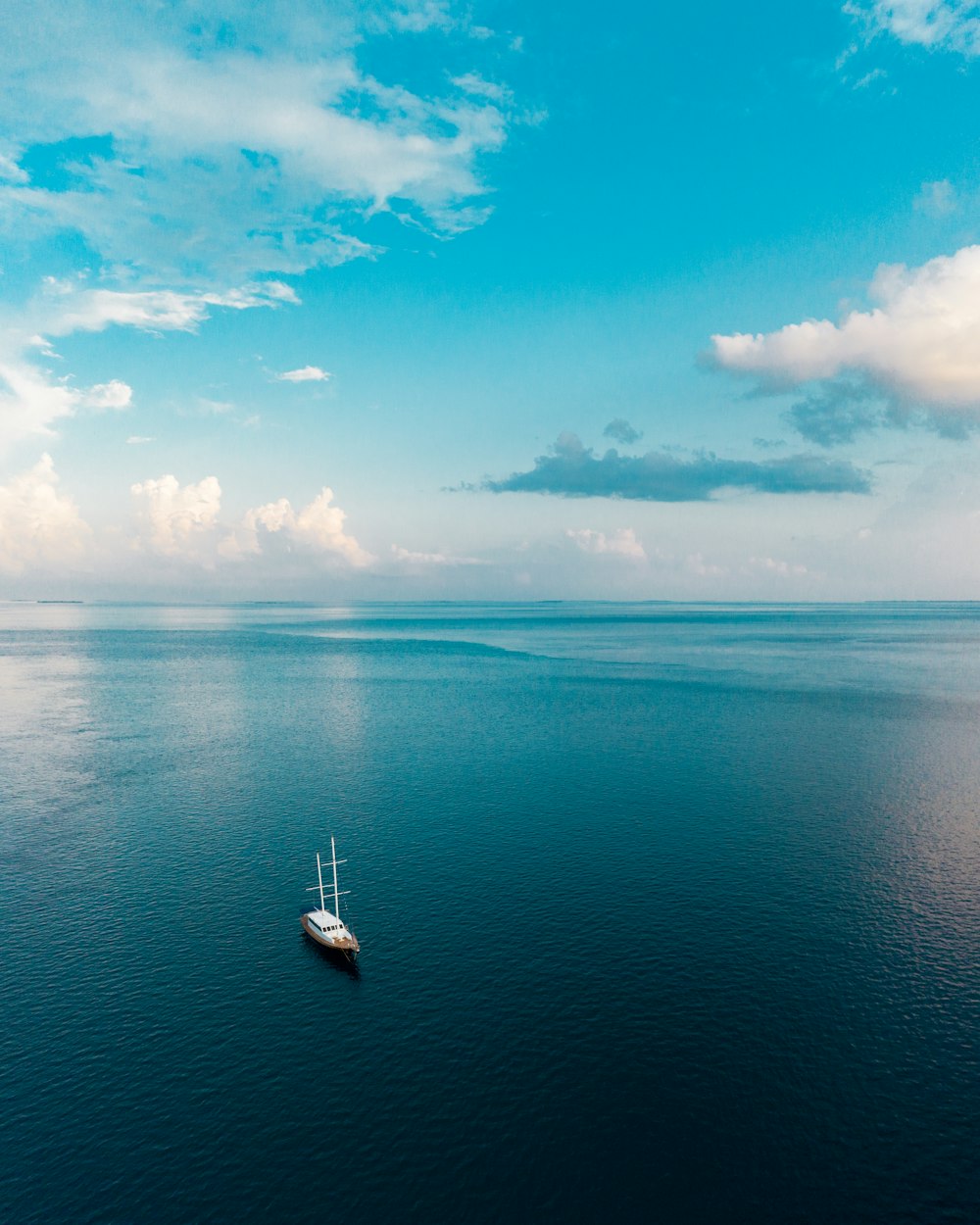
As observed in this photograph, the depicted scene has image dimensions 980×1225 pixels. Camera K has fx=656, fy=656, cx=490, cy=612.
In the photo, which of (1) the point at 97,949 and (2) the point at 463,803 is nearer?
(1) the point at 97,949

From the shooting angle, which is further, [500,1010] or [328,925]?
[328,925]

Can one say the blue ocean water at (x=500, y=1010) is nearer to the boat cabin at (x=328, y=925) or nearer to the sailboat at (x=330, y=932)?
the sailboat at (x=330, y=932)

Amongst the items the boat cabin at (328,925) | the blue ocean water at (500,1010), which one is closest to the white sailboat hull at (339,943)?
the boat cabin at (328,925)

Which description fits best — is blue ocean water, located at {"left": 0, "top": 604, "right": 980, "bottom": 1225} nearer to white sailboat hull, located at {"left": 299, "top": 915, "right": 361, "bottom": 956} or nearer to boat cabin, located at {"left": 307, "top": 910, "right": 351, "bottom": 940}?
white sailboat hull, located at {"left": 299, "top": 915, "right": 361, "bottom": 956}

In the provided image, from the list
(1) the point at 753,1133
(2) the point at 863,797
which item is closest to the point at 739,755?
(2) the point at 863,797

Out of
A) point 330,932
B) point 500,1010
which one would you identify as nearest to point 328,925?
point 330,932

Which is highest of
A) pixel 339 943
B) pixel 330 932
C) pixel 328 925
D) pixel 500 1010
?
pixel 328 925

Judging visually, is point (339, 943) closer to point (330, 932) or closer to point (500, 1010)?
point (330, 932)

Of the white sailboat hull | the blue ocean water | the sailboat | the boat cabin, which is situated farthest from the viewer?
the boat cabin

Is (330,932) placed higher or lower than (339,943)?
higher

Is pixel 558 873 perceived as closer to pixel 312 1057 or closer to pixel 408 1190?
pixel 312 1057

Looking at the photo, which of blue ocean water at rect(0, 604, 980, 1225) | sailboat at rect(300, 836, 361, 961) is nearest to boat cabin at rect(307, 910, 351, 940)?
sailboat at rect(300, 836, 361, 961)
